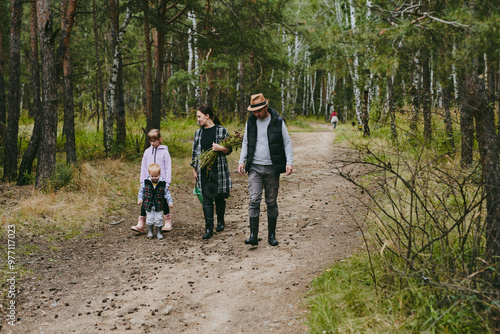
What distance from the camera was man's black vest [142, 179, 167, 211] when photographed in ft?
20.7

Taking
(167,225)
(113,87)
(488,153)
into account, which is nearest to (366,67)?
(488,153)

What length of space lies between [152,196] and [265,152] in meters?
2.11

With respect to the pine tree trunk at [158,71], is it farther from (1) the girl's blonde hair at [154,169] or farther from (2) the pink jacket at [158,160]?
(1) the girl's blonde hair at [154,169]

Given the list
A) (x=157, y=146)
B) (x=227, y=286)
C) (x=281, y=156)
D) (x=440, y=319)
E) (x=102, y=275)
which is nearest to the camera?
(x=440, y=319)

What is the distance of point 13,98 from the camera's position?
10.5 metres

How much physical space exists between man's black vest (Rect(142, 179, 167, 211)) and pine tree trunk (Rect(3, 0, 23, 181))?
17.9 ft

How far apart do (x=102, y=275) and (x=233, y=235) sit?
2.21 m

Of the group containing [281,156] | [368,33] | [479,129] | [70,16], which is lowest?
[281,156]

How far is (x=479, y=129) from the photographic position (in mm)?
3191

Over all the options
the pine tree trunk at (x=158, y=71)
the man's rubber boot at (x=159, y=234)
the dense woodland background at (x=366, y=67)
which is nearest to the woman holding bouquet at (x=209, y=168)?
the man's rubber boot at (x=159, y=234)

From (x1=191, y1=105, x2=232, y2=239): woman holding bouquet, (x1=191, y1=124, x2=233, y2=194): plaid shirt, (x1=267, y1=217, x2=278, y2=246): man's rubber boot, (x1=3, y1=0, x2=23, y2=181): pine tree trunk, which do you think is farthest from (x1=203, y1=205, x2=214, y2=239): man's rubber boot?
(x1=3, y1=0, x2=23, y2=181): pine tree trunk

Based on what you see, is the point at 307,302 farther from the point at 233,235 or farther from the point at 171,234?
the point at 171,234

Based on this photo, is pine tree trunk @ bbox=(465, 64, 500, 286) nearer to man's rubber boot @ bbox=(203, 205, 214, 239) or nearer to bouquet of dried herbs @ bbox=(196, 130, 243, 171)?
bouquet of dried herbs @ bbox=(196, 130, 243, 171)

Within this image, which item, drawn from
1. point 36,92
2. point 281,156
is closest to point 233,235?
point 281,156
